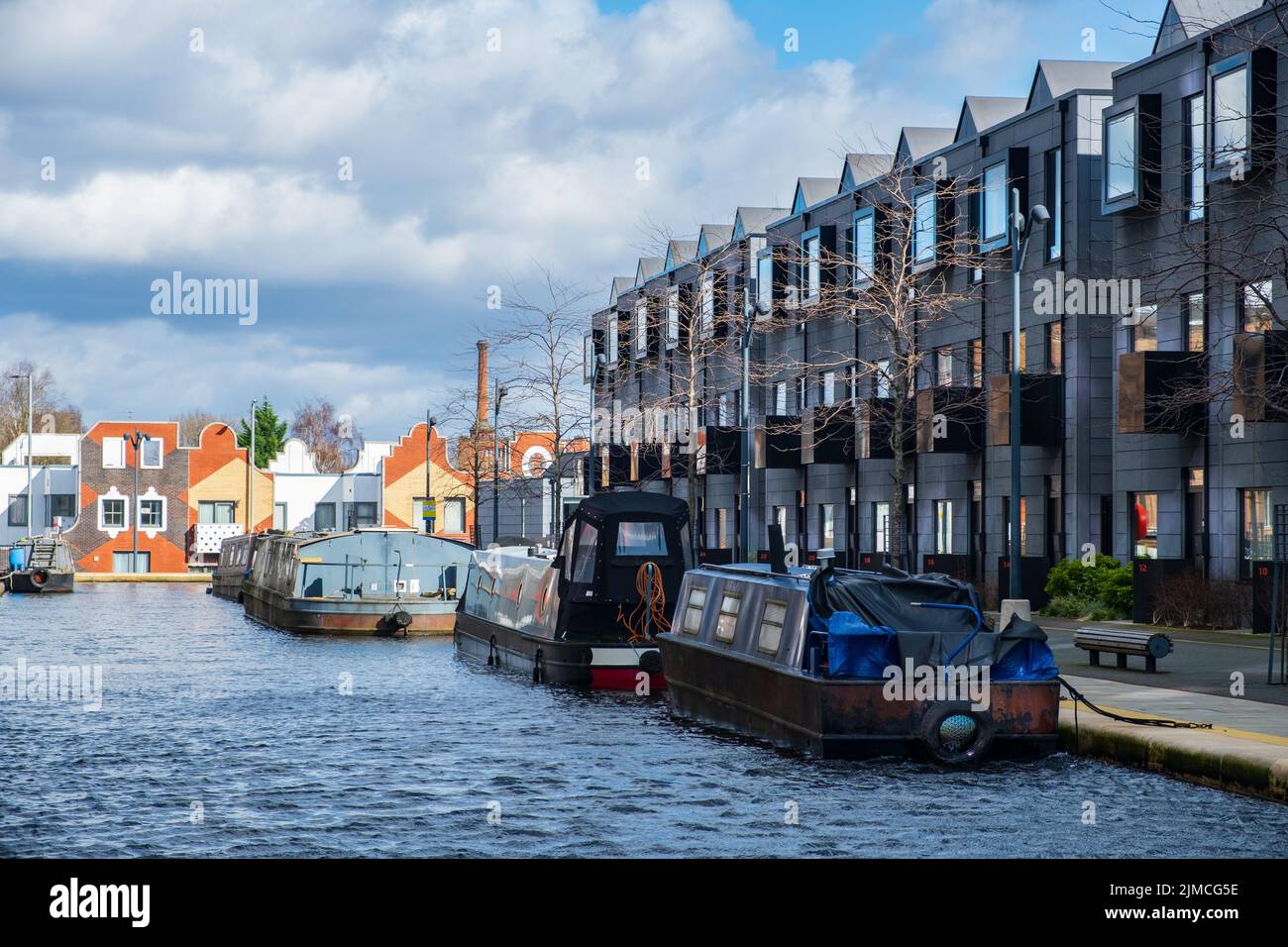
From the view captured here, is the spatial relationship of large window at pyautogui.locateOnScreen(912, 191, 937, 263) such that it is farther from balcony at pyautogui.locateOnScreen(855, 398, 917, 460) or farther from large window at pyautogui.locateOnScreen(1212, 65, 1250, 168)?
large window at pyautogui.locateOnScreen(1212, 65, 1250, 168)

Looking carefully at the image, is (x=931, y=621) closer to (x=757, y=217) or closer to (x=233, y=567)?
(x=757, y=217)

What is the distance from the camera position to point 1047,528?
42312mm

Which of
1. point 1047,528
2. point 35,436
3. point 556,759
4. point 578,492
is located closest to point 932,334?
point 1047,528

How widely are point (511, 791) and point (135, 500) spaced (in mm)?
82071

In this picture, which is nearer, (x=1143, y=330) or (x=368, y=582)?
(x=1143, y=330)

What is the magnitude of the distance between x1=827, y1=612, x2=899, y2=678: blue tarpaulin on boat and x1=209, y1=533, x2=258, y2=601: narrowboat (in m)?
49.5

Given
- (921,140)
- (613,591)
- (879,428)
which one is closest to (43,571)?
(879,428)

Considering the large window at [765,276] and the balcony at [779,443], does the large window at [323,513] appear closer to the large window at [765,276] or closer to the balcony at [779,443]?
the large window at [765,276]

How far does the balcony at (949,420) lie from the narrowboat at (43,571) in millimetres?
42641

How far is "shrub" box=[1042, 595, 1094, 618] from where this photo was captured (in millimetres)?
36844

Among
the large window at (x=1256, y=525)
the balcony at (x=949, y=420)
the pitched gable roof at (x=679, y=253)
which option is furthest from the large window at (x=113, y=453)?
the large window at (x=1256, y=525)

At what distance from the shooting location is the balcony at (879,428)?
1809 inches

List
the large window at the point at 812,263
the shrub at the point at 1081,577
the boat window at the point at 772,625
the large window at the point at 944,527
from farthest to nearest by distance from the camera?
1. the large window at the point at 812,263
2. the large window at the point at 944,527
3. the shrub at the point at 1081,577
4. the boat window at the point at 772,625

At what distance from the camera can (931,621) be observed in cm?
1903
